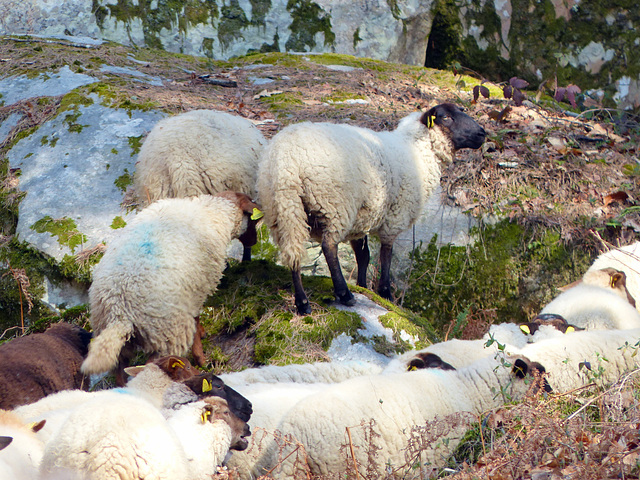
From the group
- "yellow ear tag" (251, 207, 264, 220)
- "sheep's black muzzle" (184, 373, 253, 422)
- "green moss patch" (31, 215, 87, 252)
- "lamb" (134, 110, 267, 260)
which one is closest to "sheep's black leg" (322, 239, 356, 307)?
"yellow ear tag" (251, 207, 264, 220)

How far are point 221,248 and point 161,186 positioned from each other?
96 cm

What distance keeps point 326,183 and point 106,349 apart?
7.35 feet

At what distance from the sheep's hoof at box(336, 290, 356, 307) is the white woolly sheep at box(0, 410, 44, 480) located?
3.11 m

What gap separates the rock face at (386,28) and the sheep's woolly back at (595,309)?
6318 mm

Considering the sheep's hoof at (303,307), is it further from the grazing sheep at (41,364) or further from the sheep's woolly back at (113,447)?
the sheep's woolly back at (113,447)

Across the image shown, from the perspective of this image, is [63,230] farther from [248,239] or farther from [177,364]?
[177,364]

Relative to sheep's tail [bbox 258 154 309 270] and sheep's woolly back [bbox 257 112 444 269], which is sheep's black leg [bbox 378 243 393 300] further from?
sheep's tail [bbox 258 154 309 270]

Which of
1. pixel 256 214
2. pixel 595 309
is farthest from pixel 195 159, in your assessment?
pixel 595 309

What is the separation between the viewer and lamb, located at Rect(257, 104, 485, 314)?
5305 millimetres

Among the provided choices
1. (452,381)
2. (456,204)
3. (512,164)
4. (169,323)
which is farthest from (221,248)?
(512,164)

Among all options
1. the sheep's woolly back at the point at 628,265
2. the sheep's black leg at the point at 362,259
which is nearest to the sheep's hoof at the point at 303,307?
the sheep's black leg at the point at 362,259

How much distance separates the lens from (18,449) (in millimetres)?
2896

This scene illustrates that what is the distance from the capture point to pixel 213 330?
554 cm

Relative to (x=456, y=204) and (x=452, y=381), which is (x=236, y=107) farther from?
(x=452, y=381)
